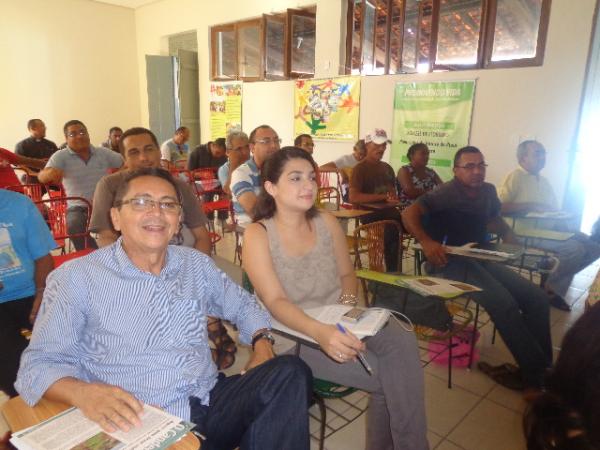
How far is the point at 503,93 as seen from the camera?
498 cm

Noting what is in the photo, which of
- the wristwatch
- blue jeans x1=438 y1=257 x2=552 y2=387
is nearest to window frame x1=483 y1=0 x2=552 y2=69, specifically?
blue jeans x1=438 y1=257 x2=552 y2=387

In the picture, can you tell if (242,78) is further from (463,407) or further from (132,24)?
(463,407)

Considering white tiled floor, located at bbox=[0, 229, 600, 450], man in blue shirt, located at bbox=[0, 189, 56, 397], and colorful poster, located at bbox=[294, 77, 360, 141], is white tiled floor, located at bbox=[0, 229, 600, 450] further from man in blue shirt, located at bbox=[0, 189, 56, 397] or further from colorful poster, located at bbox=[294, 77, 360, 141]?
colorful poster, located at bbox=[294, 77, 360, 141]

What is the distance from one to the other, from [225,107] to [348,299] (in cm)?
715

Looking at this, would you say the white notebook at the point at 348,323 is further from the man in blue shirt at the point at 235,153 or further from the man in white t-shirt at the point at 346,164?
the man in white t-shirt at the point at 346,164

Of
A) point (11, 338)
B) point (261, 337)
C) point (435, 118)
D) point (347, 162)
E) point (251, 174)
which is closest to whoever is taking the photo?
point (261, 337)

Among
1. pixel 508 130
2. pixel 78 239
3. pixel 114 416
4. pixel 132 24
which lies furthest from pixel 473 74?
pixel 132 24

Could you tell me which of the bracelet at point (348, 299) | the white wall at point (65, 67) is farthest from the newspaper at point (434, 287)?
the white wall at point (65, 67)

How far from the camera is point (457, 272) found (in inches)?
97.0

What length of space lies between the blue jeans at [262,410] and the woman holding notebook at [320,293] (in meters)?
0.23

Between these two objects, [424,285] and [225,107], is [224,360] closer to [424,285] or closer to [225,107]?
[424,285]

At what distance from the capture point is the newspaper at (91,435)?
86 centimetres

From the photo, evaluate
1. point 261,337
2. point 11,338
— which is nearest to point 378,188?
point 261,337

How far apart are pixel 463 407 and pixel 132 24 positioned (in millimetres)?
10236
